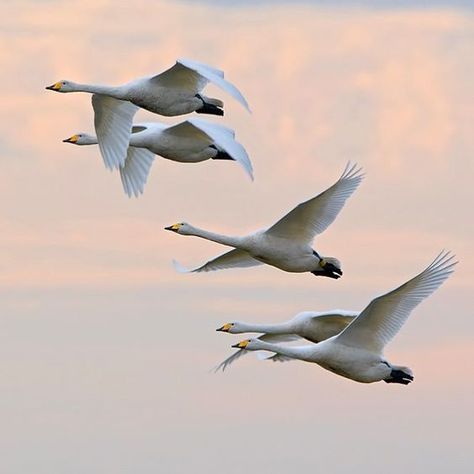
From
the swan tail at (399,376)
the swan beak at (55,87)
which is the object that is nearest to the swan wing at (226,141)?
the swan beak at (55,87)

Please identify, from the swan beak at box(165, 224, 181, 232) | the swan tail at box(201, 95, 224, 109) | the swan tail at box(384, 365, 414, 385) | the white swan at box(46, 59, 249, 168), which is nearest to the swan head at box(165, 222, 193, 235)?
the swan beak at box(165, 224, 181, 232)

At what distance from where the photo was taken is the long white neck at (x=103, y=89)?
26.7m

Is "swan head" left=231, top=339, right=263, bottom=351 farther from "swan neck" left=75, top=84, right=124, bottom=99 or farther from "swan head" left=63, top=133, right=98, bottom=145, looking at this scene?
"swan head" left=63, top=133, right=98, bottom=145

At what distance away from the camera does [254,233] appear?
26.9 metres

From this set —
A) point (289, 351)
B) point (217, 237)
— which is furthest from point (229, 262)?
point (289, 351)

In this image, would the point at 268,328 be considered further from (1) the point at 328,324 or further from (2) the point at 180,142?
(2) the point at 180,142

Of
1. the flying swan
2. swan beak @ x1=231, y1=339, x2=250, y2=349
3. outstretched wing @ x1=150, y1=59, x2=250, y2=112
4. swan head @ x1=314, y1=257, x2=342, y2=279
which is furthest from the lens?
swan head @ x1=314, y1=257, x2=342, y2=279

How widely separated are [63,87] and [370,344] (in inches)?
261

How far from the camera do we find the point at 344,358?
25.1m

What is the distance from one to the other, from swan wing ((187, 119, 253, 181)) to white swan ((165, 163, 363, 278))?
142 cm

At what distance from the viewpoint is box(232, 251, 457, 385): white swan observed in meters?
24.8

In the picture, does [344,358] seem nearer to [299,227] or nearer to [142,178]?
[299,227]

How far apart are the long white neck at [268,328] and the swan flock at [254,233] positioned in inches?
0.6

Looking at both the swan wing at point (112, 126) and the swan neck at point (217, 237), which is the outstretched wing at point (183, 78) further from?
the swan neck at point (217, 237)
